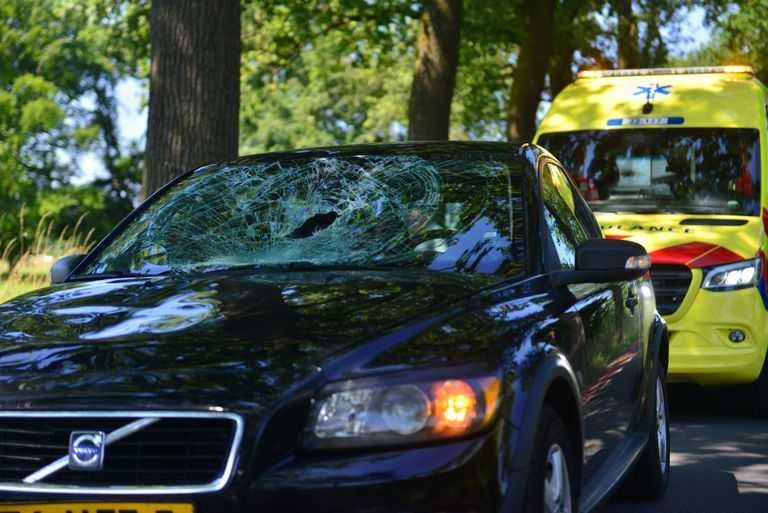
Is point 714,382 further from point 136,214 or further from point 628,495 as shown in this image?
point 136,214

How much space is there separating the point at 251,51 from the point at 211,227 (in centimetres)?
2379

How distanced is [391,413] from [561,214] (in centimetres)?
221

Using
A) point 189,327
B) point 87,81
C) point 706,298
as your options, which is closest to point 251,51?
point 706,298

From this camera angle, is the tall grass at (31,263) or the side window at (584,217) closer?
the side window at (584,217)

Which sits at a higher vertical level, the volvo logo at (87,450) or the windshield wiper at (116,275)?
the windshield wiper at (116,275)

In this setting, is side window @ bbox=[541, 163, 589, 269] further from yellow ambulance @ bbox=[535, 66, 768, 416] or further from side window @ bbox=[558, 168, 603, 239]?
yellow ambulance @ bbox=[535, 66, 768, 416]

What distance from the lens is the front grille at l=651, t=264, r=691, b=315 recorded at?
8.52 metres

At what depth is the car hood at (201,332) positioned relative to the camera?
334cm

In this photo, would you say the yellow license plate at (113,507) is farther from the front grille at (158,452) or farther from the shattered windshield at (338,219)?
the shattered windshield at (338,219)

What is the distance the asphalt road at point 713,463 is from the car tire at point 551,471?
1.93 m

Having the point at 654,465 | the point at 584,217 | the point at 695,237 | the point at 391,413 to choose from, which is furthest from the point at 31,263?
the point at 391,413

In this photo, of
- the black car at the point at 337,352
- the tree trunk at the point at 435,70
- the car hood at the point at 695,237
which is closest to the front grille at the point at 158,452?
the black car at the point at 337,352

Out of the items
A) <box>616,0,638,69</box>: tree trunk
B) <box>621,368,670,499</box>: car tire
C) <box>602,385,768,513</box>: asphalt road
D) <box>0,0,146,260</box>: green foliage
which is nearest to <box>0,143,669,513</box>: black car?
<box>621,368,670,499</box>: car tire

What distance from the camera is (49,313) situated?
4.14m
